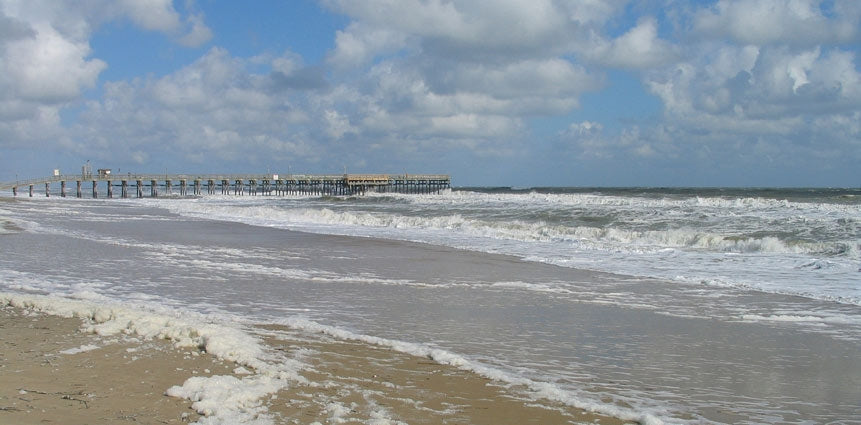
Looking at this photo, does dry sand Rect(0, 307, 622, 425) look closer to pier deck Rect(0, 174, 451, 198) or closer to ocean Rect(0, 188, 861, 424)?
ocean Rect(0, 188, 861, 424)

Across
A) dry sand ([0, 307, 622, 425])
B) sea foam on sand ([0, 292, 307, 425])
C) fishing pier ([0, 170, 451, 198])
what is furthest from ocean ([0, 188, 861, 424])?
fishing pier ([0, 170, 451, 198])

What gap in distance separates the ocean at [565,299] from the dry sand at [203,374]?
1.33ft

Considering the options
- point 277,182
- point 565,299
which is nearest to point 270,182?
point 277,182

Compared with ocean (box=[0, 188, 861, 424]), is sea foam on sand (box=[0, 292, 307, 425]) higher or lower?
higher

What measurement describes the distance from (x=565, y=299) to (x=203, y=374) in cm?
566

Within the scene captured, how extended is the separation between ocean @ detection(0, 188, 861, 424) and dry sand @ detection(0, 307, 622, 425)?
0.40 metres

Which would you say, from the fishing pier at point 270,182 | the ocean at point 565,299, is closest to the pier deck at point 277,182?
the fishing pier at point 270,182

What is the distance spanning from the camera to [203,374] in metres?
4.72

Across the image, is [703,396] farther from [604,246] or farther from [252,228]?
[252,228]

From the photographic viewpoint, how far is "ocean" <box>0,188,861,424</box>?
5.05 meters

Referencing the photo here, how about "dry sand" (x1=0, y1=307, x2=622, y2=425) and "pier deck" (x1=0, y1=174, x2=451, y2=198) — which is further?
"pier deck" (x1=0, y1=174, x2=451, y2=198)

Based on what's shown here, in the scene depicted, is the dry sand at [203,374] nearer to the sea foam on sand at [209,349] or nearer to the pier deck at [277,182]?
the sea foam on sand at [209,349]

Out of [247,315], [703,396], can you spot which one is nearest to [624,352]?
[703,396]

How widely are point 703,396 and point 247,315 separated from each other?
5.05m
